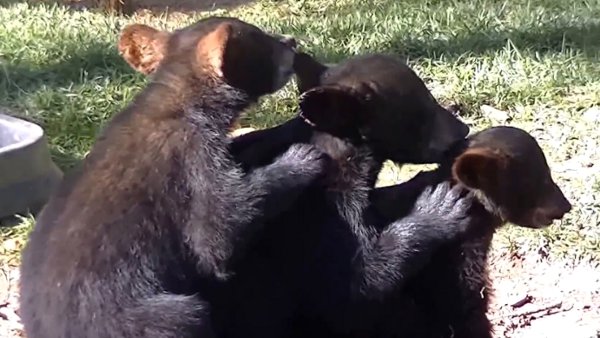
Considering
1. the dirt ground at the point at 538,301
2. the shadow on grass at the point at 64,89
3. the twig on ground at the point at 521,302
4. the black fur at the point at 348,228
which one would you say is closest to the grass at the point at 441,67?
the shadow on grass at the point at 64,89

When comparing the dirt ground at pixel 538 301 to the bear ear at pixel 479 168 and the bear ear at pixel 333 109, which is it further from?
the bear ear at pixel 333 109

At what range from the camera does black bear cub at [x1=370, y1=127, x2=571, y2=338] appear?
4.43 meters

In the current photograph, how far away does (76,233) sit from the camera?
434cm

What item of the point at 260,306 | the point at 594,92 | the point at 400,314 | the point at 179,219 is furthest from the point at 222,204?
the point at 594,92

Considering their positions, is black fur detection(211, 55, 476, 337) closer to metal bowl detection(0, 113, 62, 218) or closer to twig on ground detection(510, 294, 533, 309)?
twig on ground detection(510, 294, 533, 309)

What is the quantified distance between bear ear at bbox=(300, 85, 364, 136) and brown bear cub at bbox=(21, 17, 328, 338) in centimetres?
11

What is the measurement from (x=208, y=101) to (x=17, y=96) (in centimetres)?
350

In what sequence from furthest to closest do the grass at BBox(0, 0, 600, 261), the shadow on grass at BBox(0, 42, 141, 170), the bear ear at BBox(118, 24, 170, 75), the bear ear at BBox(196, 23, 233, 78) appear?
the shadow on grass at BBox(0, 42, 141, 170), the grass at BBox(0, 0, 600, 261), the bear ear at BBox(118, 24, 170, 75), the bear ear at BBox(196, 23, 233, 78)

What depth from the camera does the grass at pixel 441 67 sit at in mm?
6574

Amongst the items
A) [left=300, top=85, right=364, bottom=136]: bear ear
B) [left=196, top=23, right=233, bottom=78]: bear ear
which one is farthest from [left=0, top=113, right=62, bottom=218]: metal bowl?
[left=300, top=85, right=364, bottom=136]: bear ear

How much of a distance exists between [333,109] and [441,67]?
3416 mm

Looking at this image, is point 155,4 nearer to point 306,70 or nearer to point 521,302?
point 521,302

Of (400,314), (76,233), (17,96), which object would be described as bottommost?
(17,96)

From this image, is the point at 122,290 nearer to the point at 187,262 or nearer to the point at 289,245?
the point at 187,262
